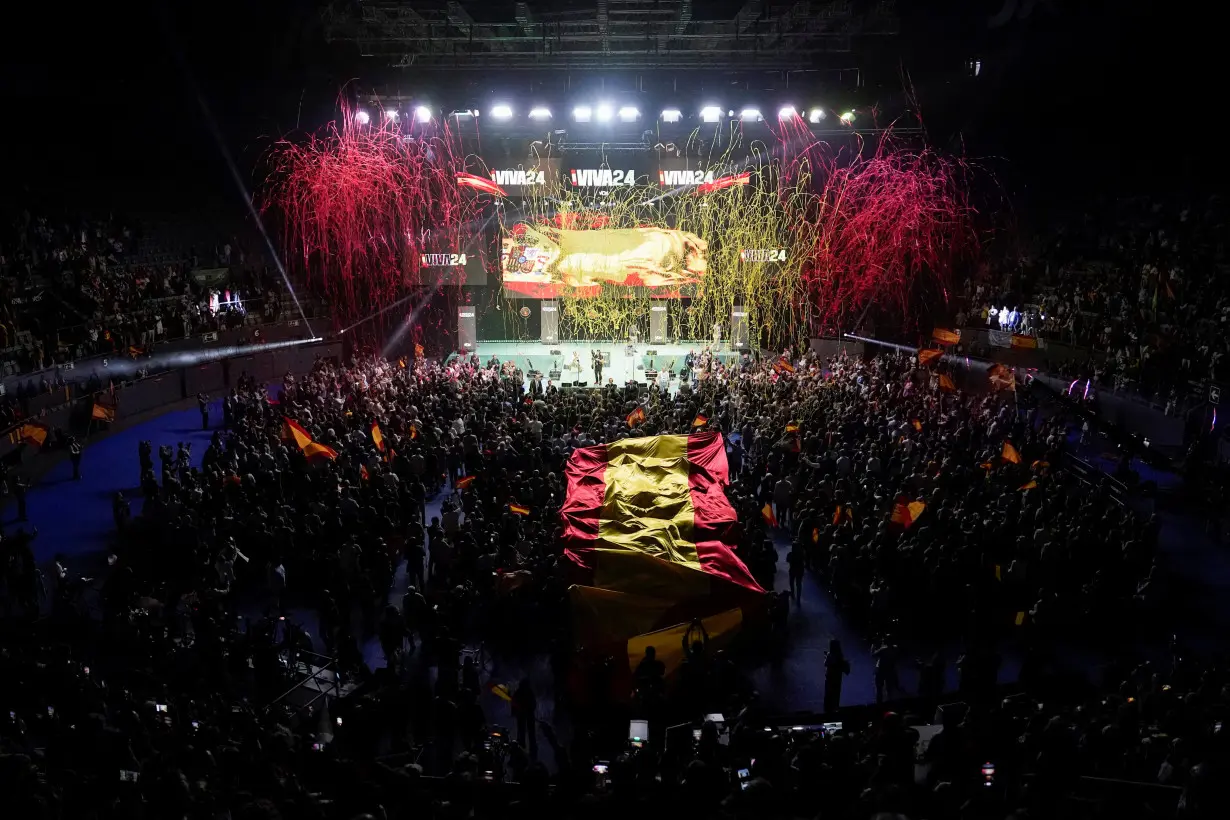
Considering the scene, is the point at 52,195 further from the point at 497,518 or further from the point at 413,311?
the point at 497,518

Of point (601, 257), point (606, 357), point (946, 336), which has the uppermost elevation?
point (601, 257)

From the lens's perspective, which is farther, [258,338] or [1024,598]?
[258,338]

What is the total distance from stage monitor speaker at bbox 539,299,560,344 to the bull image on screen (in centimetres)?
117

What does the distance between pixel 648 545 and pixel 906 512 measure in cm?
400

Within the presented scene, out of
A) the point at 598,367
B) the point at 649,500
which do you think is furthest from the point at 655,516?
the point at 598,367

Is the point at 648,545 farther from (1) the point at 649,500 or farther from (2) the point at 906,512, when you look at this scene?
(2) the point at 906,512

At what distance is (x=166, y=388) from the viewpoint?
24.7 m

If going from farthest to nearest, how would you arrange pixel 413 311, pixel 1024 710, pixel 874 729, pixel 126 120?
1. pixel 413 311
2. pixel 126 120
3. pixel 1024 710
4. pixel 874 729

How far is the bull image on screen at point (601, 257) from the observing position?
33.7 metres

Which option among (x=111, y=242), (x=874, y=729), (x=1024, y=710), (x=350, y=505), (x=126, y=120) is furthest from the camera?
(x=126, y=120)

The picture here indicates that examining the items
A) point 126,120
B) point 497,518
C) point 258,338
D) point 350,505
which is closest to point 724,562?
point 497,518

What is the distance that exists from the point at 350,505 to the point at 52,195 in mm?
22084

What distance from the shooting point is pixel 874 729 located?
7684 millimetres

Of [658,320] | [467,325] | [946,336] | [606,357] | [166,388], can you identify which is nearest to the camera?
[166,388]
